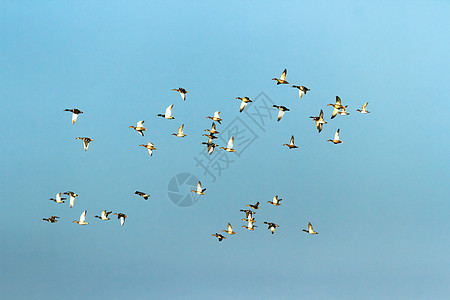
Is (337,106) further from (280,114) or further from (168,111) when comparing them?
(168,111)

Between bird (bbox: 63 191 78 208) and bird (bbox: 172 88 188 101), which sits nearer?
bird (bbox: 172 88 188 101)

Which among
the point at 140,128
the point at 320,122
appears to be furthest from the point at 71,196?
the point at 320,122

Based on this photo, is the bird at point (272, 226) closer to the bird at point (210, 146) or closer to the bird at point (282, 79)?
the bird at point (210, 146)

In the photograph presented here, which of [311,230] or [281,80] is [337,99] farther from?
[311,230]

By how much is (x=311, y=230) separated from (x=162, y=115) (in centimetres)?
2610

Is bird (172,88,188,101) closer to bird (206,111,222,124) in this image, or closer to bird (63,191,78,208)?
bird (206,111,222,124)

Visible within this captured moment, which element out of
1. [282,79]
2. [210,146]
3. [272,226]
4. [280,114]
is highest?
[282,79]

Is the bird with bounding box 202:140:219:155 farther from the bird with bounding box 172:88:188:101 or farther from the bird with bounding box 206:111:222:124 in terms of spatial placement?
the bird with bounding box 172:88:188:101

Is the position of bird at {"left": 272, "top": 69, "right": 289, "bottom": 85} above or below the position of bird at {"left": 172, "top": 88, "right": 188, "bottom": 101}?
above

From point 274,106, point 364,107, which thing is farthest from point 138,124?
point 364,107

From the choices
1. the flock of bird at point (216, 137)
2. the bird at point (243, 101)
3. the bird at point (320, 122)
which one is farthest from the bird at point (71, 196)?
the bird at point (320, 122)

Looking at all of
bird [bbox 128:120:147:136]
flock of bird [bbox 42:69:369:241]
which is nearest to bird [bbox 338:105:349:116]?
flock of bird [bbox 42:69:369:241]

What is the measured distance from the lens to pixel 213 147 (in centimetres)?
7944

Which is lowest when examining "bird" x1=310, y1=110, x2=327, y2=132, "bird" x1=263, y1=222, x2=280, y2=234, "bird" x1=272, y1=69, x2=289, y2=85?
"bird" x1=263, y1=222, x2=280, y2=234
